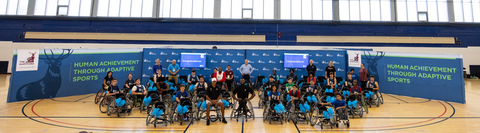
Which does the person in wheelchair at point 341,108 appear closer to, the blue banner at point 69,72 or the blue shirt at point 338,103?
the blue shirt at point 338,103

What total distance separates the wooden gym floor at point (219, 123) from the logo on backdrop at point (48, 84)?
67 centimetres

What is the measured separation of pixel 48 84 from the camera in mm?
10023

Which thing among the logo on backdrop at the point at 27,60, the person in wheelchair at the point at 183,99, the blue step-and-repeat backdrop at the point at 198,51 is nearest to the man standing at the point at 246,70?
the blue step-and-repeat backdrop at the point at 198,51

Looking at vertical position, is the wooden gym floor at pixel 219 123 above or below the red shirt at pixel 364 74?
below

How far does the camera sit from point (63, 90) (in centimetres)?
1041

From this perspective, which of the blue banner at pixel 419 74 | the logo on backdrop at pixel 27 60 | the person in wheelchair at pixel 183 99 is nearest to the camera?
the person in wheelchair at pixel 183 99

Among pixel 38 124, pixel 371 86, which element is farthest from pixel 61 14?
pixel 371 86

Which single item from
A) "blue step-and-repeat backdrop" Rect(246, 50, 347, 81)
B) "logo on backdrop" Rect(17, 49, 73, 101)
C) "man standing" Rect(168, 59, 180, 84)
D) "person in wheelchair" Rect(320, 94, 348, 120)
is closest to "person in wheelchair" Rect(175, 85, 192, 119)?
"person in wheelchair" Rect(320, 94, 348, 120)

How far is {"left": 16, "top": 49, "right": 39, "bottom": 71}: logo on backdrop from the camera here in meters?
9.23

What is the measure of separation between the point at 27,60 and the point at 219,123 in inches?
373

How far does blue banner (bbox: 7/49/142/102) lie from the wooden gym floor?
0.94 meters

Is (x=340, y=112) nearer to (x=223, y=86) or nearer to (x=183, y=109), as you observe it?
(x=183, y=109)

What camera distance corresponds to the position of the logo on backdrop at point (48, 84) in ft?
30.9

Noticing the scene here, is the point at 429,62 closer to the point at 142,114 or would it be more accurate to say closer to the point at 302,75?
the point at 302,75
